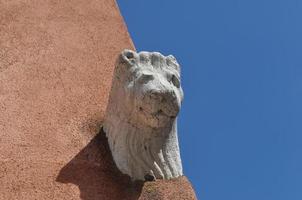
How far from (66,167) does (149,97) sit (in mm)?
657

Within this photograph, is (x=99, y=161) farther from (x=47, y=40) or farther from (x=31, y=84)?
(x=47, y=40)

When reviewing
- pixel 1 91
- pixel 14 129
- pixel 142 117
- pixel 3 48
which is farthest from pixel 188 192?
pixel 3 48

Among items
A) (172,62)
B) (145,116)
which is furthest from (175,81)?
(145,116)

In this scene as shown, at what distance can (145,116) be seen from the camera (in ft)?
12.8

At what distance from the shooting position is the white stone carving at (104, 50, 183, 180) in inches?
153

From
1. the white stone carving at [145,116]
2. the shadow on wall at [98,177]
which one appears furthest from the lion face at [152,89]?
the shadow on wall at [98,177]

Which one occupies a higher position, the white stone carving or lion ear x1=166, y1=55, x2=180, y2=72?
lion ear x1=166, y1=55, x2=180, y2=72

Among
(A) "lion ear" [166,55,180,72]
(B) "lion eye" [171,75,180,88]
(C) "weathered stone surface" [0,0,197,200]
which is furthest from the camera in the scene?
(A) "lion ear" [166,55,180,72]

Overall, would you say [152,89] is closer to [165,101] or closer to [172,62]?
[165,101]

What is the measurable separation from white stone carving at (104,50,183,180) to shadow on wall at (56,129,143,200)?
2.1 inches

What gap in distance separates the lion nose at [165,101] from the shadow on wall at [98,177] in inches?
18.2

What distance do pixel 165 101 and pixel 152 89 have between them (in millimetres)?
108

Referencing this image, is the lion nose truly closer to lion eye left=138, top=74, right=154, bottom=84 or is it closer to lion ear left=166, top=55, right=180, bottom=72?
lion eye left=138, top=74, right=154, bottom=84

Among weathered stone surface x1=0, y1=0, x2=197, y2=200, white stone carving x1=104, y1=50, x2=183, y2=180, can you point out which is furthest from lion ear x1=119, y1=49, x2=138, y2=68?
weathered stone surface x1=0, y1=0, x2=197, y2=200
